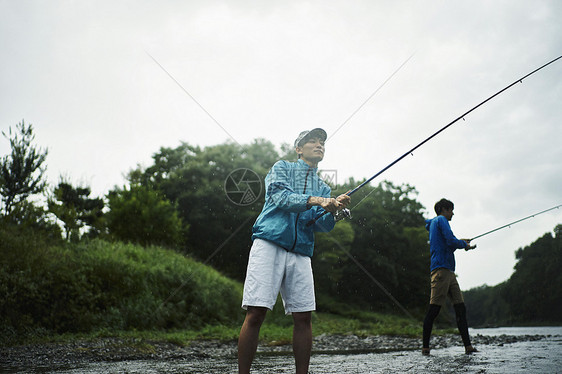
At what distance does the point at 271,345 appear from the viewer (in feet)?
25.8

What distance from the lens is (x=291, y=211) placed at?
306 cm

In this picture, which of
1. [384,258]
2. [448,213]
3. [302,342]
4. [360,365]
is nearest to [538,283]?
[384,258]

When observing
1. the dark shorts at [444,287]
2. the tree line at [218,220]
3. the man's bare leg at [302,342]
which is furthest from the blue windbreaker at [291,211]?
the tree line at [218,220]

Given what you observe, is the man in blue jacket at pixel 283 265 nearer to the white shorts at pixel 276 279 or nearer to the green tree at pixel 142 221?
the white shorts at pixel 276 279

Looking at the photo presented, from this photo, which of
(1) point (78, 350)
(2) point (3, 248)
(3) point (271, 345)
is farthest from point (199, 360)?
(2) point (3, 248)

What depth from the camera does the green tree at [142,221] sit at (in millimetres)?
18562

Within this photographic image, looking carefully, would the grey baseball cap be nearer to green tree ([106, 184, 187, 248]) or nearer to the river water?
the river water

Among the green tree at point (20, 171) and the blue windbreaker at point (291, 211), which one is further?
the green tree at point (20, 171)

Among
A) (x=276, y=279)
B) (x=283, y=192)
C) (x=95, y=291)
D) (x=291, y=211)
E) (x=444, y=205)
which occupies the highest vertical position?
(x=444, y=205)

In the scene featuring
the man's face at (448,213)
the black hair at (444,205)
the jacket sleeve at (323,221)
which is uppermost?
the black hair at (444,205)

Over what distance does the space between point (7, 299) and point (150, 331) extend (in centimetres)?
276

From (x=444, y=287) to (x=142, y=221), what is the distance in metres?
15.1

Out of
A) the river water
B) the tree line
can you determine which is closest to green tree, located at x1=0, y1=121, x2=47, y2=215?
the tree line

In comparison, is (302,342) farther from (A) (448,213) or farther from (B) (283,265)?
(A) (448,213)
